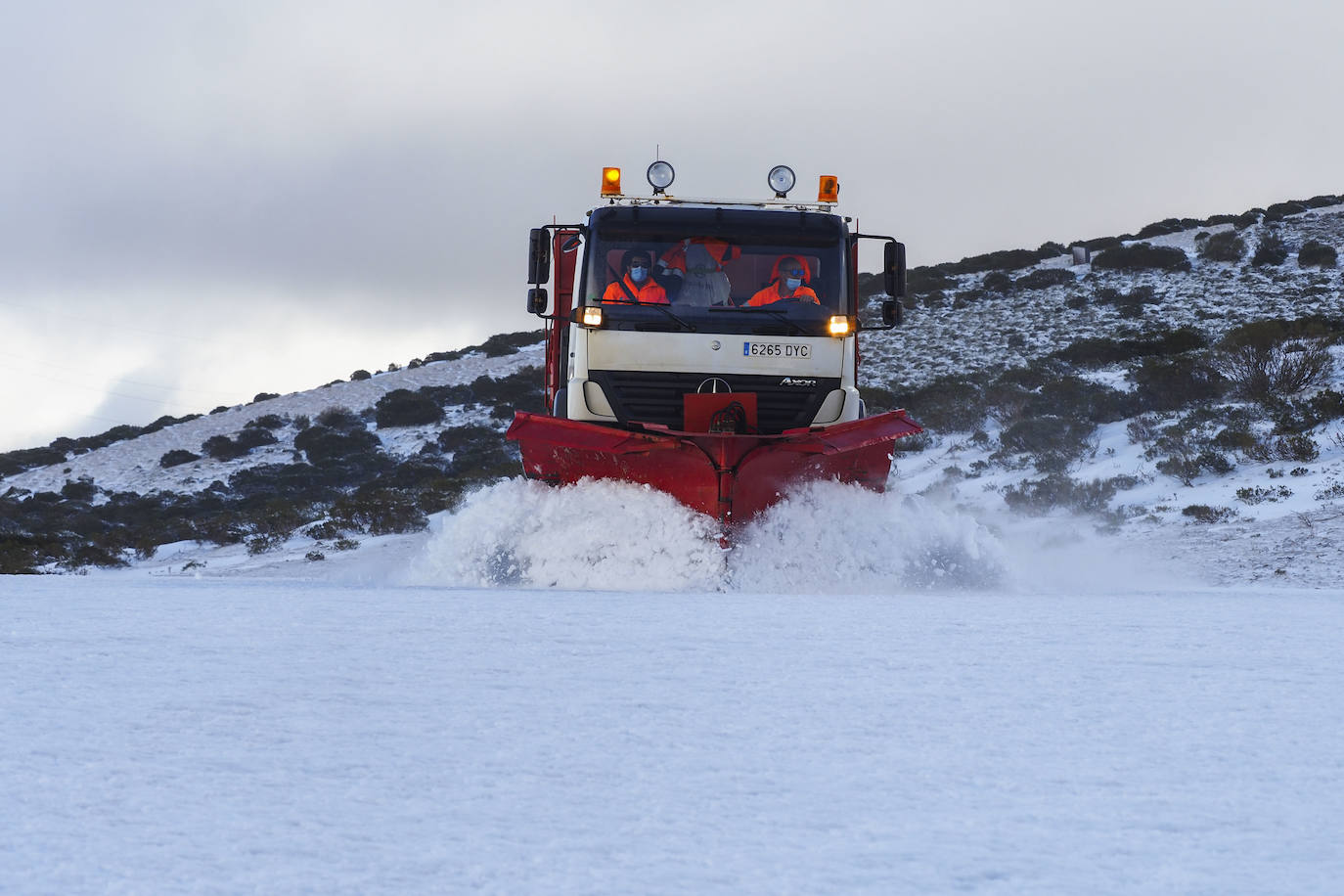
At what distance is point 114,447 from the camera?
41031 mm

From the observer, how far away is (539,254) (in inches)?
387

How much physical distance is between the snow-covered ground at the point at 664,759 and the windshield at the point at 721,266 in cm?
497

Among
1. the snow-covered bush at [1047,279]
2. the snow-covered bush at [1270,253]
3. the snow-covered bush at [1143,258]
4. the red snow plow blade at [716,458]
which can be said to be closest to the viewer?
the red snow plow blade at [716,458]

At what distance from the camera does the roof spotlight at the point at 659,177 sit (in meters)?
10.5

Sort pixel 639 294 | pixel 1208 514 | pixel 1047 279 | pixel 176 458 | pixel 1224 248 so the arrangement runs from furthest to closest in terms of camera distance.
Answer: pixel 1047 279
pixel 1224 248
pixel 176 458
pixel 1208 514
pixel 639 294

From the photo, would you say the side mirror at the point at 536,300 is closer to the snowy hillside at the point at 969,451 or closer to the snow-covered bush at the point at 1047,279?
the snowy hillside at the point at 969,451

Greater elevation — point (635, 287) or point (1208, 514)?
point (635, 287)

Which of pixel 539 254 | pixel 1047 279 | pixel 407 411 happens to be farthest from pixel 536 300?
pixel 1047 279

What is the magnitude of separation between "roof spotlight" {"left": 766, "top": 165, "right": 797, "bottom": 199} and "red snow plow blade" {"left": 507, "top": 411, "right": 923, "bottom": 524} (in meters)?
2.57

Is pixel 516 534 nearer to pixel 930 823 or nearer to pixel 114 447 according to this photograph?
pixel 930 823

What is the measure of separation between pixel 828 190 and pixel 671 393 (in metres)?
2.31

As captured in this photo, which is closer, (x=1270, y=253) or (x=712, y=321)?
(x=712, y=321)

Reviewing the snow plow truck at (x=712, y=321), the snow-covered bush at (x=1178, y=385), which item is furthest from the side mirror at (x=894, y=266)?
the snow-covered bush at (x=1178, y=385)

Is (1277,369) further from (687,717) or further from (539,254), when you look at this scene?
(687,717)
